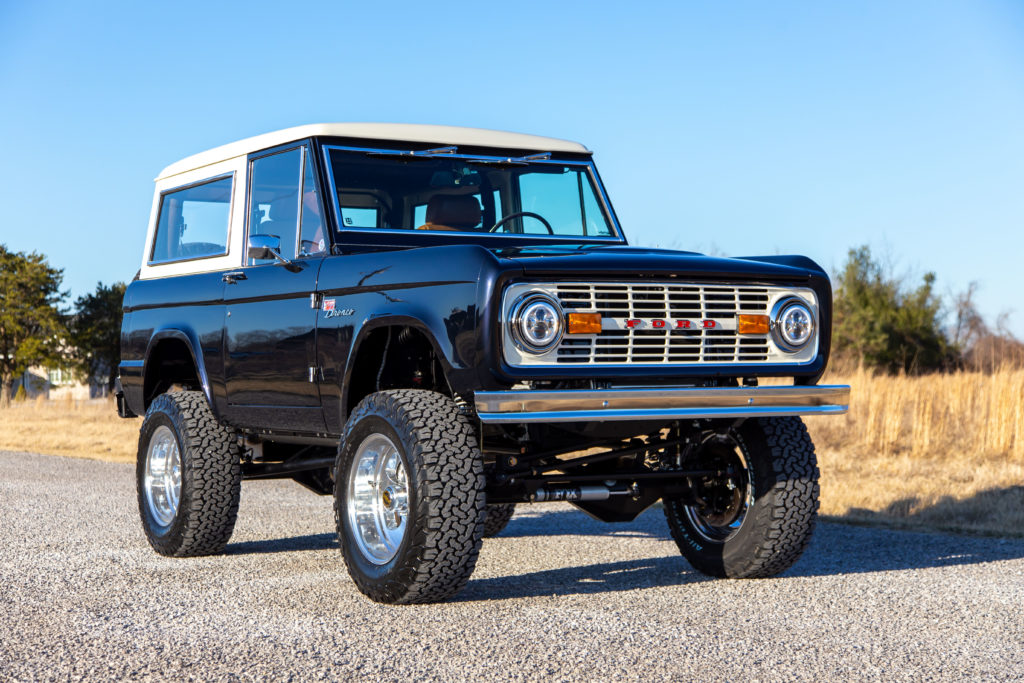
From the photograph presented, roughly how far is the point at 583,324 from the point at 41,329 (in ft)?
154

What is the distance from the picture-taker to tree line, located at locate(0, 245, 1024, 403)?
113 feet

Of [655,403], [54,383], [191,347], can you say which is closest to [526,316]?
[655,403]

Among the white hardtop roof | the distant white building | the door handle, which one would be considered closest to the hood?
the white hardtop roof

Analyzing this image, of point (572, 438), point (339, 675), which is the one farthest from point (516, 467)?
point (339, 675)

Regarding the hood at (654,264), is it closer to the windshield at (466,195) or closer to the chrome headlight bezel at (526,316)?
the chrome headlight bezel at (526,316)

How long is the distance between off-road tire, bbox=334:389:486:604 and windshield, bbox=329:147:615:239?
1.52 meters

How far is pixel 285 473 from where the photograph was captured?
698 centimetres

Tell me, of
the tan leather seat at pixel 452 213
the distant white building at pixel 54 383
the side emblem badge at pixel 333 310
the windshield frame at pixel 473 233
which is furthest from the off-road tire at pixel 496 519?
the distant white building at pixel 54 383

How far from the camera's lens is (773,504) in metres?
5.86

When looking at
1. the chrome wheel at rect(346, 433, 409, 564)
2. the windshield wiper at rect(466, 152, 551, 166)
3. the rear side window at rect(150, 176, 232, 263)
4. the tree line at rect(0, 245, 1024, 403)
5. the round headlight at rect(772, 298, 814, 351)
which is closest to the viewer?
the chrome wheel at rect(346, 433, 409, 564)

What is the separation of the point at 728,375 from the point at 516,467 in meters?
1.07

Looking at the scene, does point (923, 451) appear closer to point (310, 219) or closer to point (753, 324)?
point (753, 324)

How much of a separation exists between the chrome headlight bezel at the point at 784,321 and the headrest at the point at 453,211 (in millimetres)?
1897

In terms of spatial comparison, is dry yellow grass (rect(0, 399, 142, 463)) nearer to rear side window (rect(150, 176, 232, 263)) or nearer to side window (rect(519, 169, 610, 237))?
rear side window (rect(150, 176, 232, 263))
